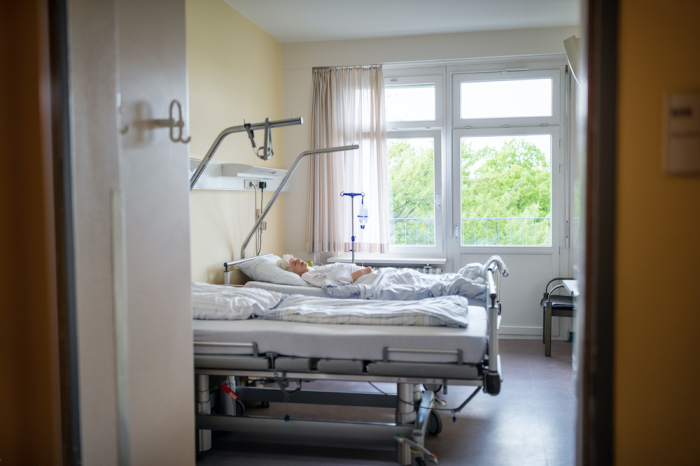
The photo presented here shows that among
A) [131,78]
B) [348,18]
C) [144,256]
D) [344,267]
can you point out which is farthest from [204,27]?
[144,256]

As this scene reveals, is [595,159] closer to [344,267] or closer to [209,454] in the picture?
[209,454]

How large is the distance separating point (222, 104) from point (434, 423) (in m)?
2.66

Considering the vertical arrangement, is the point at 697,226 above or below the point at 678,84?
below

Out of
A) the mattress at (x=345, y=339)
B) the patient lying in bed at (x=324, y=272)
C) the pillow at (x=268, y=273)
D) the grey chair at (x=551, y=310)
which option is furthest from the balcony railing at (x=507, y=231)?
the mattress at (x=345, y=339)

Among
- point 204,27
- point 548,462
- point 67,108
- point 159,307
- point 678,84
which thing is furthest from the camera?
point 204,27

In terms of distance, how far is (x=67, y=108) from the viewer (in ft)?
5.16

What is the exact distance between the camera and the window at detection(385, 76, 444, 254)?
5.16 metres

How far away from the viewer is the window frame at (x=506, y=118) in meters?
4.95

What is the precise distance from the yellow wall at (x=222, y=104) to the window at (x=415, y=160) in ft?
3.96

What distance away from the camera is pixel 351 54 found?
514cm

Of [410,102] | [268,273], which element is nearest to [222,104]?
[268,273]

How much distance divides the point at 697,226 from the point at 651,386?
0.39m

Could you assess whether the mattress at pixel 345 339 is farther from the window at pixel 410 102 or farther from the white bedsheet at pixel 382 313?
the window at pixel 410 102

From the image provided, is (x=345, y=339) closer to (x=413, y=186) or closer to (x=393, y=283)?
(x=393, y=283)
